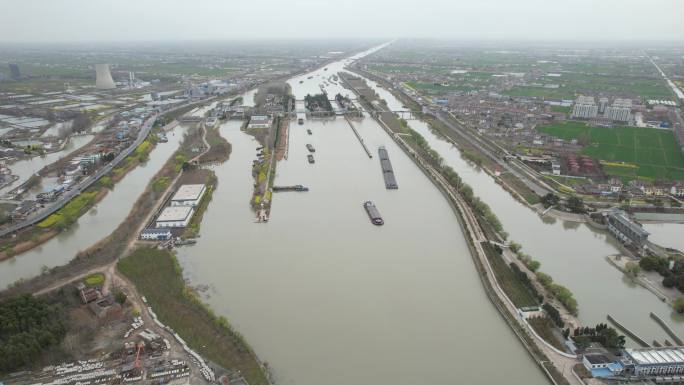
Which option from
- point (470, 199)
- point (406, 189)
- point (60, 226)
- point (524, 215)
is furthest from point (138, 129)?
point (524, 215)

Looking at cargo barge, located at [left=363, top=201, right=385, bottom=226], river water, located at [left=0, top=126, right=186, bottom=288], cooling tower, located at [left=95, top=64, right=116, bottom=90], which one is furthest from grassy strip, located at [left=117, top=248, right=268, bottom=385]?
cooling tower, located at [left=95, top=64, right=116, bottom=90]

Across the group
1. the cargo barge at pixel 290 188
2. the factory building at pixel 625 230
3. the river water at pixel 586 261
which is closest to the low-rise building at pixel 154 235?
the cargo barge at pixel 290 188

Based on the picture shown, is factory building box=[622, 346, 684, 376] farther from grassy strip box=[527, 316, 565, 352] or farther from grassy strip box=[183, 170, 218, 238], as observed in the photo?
grassy strip box=[183, 170, 218, 238]

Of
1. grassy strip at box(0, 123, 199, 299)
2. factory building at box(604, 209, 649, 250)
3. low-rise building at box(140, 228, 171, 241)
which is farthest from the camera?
low-rise building at box(140, 228, 171, 241)

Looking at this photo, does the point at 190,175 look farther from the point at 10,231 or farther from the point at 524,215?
the point at 524,215

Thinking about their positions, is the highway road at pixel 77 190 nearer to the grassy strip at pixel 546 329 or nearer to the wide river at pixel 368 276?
the wide river at pixel 368 276

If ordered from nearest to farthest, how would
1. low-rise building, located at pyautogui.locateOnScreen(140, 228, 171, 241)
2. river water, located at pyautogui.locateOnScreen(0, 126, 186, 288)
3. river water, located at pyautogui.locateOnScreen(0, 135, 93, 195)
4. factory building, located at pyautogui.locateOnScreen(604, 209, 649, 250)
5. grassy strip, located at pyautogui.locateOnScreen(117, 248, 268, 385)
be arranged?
1. grassy strip, located at pyautogui.locateOnScreen(117, 248, 268, 385)
2. river water, located at pyautogui.locateOnScreen(0, 126, 186, 288)
3. factory building, located at pyautogui.locateOnScreen(604, 209, 649, 250)
4. low-rise building, located at pyautogui.locateOnScreen(140, 228, 171, 241)
5. river water, located at pyautogui.locateOnScreen(0, 135, 93, 195)

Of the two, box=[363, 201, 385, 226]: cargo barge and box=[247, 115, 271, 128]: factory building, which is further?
box=[247, 115, 271, 128]: factory building
